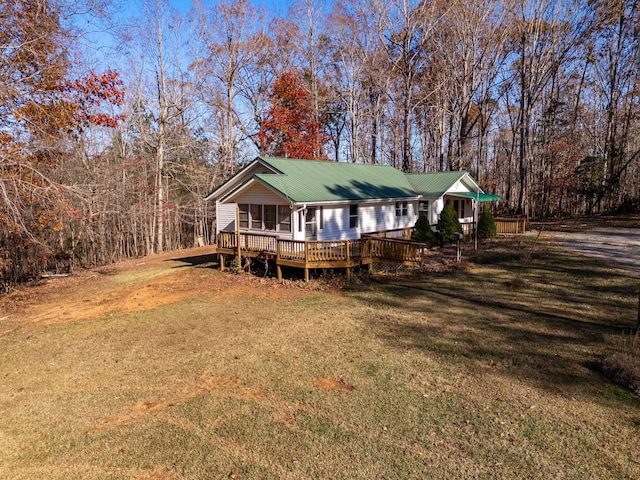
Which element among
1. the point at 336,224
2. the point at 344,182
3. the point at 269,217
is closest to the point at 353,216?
the point at 336,224

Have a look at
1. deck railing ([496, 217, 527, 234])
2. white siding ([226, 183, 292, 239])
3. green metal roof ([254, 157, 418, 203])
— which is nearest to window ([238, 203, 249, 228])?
white siding ([226, 183, 292, 239])

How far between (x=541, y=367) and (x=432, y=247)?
45.8ft

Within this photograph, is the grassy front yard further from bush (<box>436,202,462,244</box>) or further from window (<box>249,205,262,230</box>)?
bush (<box>436,202,462,244</box>)

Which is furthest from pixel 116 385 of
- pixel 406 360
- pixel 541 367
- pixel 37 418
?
pixel 541 367

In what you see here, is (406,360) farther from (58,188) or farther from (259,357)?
(58,188)

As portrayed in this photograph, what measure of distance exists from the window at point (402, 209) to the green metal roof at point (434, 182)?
1496 mm

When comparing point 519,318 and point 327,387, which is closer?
point 327,387

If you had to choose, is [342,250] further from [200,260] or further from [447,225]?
[200,260]

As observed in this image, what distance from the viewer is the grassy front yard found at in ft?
15.8

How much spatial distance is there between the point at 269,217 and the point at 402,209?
8.30 metres

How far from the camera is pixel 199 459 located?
16.0ft

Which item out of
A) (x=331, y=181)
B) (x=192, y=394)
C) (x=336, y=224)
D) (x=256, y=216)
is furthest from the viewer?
(x=331, y=181)

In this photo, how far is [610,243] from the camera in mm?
19578

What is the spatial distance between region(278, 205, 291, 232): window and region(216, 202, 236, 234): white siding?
10.9ft
